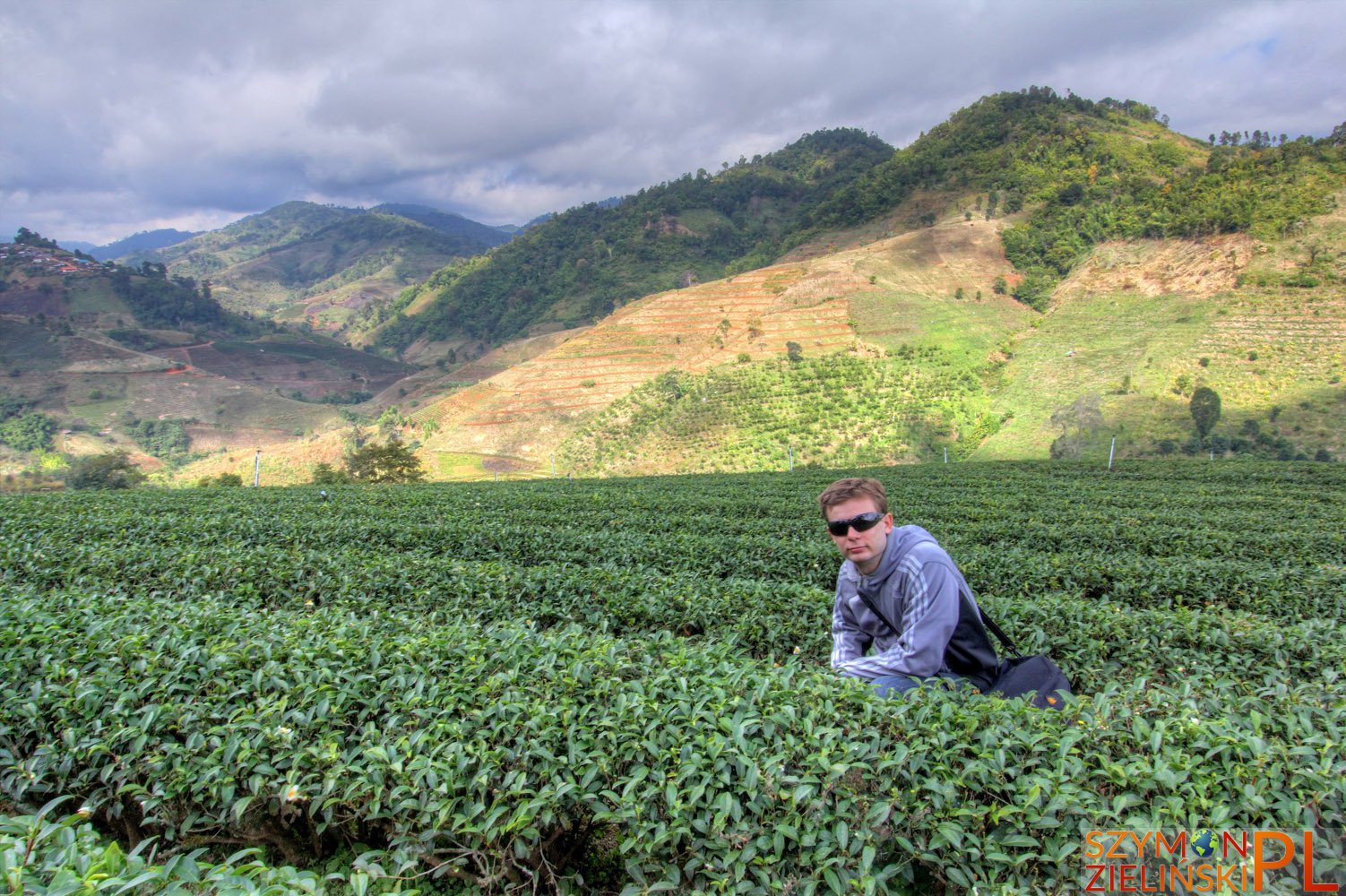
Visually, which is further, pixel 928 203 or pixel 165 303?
pixel 165 303

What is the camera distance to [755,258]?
10419 cm

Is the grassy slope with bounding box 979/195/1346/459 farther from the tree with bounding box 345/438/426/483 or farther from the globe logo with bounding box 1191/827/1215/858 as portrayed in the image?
the globe logo with bounding box 1191/827/1215/858

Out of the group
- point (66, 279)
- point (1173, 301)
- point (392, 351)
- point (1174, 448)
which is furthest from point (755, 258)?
point (66, 279)

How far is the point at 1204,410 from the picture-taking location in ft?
121

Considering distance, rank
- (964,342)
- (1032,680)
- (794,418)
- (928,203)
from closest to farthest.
A: (1032,680)
(794,418)
(964,342)
(928,203)

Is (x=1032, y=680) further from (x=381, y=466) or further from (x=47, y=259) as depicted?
(x=47, y=259)

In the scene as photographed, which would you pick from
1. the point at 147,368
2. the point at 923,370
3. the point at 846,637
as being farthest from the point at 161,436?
the point at 846,637

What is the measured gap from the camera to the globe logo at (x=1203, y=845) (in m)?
2.08

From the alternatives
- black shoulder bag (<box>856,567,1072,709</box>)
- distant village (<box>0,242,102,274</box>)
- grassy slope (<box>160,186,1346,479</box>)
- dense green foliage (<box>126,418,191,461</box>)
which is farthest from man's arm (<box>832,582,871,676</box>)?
distant village (<box>0,242,102,274</box>)

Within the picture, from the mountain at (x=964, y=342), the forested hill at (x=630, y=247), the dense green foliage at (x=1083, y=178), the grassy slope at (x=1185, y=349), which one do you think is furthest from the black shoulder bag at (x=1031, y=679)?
the forested hill at (x=630, y=247)

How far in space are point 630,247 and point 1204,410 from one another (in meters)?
110

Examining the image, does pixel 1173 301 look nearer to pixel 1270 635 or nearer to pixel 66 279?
pixel 1270 635

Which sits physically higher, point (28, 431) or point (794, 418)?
point (28, 431)

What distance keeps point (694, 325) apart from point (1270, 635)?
64408mm
